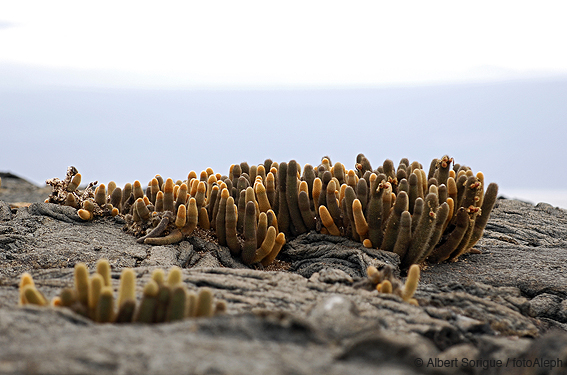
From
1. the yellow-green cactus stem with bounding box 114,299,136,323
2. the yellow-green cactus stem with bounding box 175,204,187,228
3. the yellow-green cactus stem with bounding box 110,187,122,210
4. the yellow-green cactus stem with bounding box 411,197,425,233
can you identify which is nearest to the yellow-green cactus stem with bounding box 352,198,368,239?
the yellow-green cactus stem with bounding box 411,197,425,233

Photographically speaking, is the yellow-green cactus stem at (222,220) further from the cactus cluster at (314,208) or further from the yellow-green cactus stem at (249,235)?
the yellow-green cactus stem at (249,235)

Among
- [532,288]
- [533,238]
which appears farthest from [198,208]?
[533,238]

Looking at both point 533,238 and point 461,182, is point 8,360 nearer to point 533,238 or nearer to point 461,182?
point 461,182

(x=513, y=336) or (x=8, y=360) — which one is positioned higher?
(x=8, y=360)

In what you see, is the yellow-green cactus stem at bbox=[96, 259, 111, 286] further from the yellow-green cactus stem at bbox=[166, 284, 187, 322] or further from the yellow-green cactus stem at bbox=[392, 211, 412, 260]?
the yellow-green cactus stem at bbox=[392, 211, 412, 260]

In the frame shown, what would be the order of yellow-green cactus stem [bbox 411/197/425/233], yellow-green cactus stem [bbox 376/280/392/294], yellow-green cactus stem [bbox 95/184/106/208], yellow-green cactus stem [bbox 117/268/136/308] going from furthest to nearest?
yellow-green cactus stem [bbox 95/184/106/208] < yellow-green cactus stem [bbox 411/197/425/233] < yellow-green cactus stem [bbox 376/280/392/294] < yellow-green cactus stem [bbox 117/268/136/308]

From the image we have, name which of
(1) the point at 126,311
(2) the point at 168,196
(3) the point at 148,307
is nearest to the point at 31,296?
(1) the point at 126,311

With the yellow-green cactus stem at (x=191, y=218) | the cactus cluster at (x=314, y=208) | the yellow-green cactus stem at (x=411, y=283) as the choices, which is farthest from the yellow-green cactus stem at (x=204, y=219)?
the yellow-green cactus stem at (x=411, y=283)
